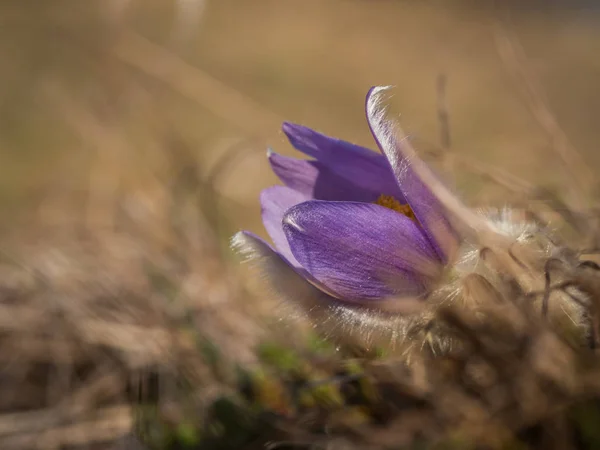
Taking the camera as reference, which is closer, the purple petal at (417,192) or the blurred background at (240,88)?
the purple petal at (417,192)

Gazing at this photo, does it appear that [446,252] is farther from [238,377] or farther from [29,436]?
[29,436]

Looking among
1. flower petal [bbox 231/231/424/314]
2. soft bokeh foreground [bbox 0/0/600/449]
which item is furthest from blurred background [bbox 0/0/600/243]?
flower petal [bbox 231/231/424/314]

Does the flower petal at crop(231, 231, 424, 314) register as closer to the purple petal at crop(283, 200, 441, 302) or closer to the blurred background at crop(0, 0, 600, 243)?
the purple petal at crop(283, 200, 441, 302)

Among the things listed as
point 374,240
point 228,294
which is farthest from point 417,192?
point 228,294

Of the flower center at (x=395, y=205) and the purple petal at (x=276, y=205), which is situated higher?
the purple petal at (x=276, y=205)

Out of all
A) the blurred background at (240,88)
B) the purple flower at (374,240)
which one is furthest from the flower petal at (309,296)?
the blurred background at (240,88)

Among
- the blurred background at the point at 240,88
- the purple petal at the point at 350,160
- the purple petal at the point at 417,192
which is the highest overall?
the blurred background at the point at 240,88

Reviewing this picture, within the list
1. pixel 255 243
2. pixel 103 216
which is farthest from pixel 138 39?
pixel 255 243

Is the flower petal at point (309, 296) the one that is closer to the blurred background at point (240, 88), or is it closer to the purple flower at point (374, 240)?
the purple flower at point (374, 240)
